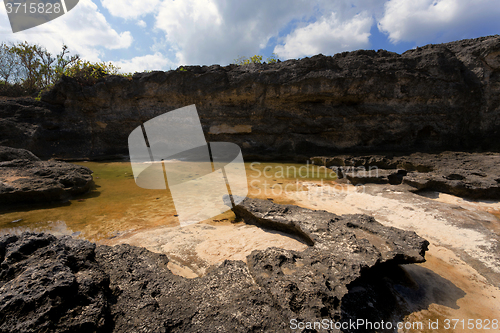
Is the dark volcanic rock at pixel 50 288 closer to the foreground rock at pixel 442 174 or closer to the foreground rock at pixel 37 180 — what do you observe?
the foreground rock at pixel 37 180

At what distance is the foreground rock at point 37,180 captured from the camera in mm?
5000

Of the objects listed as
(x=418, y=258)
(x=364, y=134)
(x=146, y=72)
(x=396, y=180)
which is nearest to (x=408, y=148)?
(x=364, y=134)

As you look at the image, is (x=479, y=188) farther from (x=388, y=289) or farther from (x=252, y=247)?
(x=252, y=247)

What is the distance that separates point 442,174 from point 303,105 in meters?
7.36

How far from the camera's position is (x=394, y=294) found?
2.51m

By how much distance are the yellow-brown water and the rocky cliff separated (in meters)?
6.34

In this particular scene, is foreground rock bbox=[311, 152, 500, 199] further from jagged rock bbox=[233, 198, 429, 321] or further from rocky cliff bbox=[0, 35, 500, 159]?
jagged rock bbox=[233, 198, 429, 321]

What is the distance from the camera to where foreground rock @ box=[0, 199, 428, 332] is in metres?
1.60

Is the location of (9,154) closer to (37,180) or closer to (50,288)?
(37,180)

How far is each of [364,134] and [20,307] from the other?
42.5 feet

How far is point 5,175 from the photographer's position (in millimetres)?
5520

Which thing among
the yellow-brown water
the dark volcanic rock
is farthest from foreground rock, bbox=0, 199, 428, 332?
the yellow-brown water

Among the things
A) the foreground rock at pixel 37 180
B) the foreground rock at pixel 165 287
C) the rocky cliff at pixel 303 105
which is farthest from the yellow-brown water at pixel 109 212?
the rocky cliff at pixel 303 105

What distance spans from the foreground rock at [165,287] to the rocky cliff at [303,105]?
365 inches
